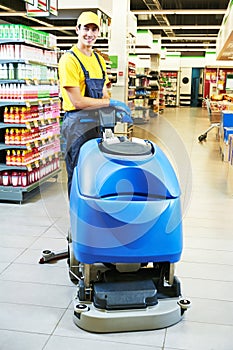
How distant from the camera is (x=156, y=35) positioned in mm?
22172

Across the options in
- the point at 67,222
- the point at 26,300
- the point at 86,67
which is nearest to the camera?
the point at 26,300

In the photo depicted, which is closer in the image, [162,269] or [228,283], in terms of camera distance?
[162,269]

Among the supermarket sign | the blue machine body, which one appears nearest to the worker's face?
the blue machine body

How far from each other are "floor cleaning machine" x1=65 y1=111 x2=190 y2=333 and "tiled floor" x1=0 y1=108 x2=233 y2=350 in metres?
0.12

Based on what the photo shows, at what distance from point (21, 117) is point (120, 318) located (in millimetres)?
3333

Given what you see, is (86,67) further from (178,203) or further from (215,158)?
(215,158)

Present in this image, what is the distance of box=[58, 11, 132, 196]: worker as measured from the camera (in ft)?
10.1

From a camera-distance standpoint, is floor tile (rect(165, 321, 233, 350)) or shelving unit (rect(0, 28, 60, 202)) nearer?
floor tile (rect(165, 321, 233, 350))

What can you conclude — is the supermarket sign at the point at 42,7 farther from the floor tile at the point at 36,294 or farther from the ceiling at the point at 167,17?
the ceiling at the point at 167,17

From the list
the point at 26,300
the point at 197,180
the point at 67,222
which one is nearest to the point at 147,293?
the point at 26,300

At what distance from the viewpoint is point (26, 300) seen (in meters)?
2.94

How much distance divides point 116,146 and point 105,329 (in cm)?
104

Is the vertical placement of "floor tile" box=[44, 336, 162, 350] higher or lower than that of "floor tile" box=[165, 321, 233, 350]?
higher

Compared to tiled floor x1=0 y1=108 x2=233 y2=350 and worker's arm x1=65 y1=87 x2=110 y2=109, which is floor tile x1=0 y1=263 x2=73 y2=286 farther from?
worker's arm x1=65 y1=87 x2=110 y2=109
